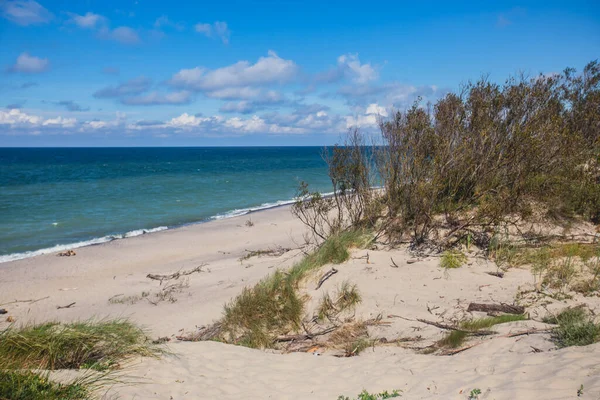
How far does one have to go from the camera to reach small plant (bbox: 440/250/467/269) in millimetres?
7273

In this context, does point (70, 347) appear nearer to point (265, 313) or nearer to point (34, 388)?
point (34, 388)

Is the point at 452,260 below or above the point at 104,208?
above

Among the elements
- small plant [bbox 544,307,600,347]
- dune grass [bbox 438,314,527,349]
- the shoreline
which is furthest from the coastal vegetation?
the shoreline

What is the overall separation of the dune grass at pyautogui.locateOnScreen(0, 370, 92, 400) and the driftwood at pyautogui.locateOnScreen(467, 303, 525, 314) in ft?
16.5

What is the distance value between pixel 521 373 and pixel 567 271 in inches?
136

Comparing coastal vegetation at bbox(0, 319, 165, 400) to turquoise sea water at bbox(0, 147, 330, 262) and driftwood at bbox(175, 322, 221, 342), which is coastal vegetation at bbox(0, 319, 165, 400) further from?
turquoise sea water at bbox(0, 147, 330, 262)

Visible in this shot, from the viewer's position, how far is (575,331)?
13.6 ft

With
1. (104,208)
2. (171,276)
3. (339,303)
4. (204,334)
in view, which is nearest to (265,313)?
(204,334)

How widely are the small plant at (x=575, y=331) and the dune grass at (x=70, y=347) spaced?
4.53 metres

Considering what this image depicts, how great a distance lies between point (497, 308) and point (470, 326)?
0.84 meters

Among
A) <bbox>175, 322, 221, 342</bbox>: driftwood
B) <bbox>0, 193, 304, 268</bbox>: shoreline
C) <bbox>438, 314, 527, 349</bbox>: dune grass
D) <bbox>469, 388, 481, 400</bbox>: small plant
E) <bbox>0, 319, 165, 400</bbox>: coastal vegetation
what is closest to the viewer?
<bbox>0, 319, 165, 400</bbox>: coastal vegetation

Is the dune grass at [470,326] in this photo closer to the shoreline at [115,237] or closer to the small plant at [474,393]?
the small plant at [474,393]

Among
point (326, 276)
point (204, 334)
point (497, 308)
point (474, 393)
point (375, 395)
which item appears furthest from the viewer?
point (326, 276)

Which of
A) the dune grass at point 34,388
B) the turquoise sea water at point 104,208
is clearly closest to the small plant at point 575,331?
the dune grass at point 34,388
